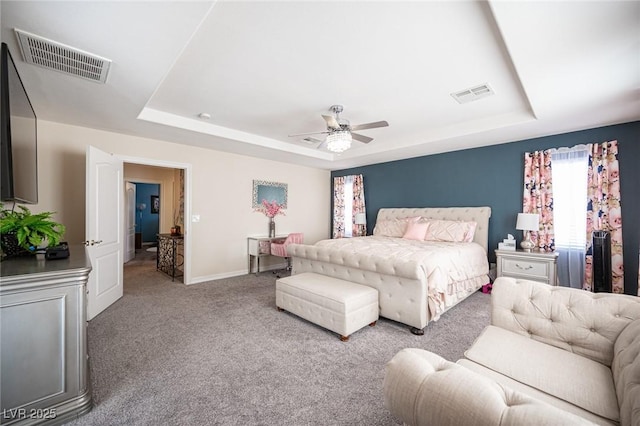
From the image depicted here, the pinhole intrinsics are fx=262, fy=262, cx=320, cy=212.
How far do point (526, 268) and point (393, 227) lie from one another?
6.83ft

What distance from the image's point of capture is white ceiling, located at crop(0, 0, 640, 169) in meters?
1.66

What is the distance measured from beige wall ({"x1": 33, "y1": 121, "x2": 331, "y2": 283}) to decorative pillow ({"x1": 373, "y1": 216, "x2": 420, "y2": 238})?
1.96 metres

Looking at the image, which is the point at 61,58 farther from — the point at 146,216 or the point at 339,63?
the point at 146,216

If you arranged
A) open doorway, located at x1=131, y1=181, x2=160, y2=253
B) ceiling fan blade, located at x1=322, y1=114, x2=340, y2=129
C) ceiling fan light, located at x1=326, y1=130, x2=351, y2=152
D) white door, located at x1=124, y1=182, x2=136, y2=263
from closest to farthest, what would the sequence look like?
ceiling fan blade, located at x1=322, y1=114, x2=340, y2=129, ceiling fan light, located at x1=326, y1=130, x2=351, y2=152, white door, located at x1=124, y1=182, x2=136, y2=263, open doorway, located at x1=131, y1=181, x2=160, y2=253

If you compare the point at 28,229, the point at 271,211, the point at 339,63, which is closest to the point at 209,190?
the point at 271,211

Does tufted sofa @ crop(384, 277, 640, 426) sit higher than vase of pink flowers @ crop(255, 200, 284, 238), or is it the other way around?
vase of pink flowers @ crop(255, 200, 284, 238)

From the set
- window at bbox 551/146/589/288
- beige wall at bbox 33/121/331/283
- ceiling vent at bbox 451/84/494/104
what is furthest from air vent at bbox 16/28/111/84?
window at bbox 551/146/589/288

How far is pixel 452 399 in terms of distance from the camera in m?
0.78

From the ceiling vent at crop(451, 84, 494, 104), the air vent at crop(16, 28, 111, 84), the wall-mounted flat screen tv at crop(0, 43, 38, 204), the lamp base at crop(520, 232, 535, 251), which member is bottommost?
the lamp base at crop(520, 232, 535, 251)

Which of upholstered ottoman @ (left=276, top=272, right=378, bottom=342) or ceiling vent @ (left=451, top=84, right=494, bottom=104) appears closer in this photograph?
upholstered ottoman @ (left=276, top=272, right=378, bottom=342)

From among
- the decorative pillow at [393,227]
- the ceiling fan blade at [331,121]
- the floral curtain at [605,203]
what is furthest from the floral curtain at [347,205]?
the floral curtain at [605,203]

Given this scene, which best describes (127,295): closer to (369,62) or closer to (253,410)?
(253,410)

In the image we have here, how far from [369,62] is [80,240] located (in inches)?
170

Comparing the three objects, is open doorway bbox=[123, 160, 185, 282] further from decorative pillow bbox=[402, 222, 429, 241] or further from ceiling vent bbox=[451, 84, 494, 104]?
ceiling vent bbox=[451, 84, 494, 104]
